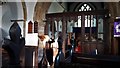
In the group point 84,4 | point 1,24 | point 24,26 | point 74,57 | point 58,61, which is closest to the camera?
point 58,61

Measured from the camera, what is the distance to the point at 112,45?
17.2 feet

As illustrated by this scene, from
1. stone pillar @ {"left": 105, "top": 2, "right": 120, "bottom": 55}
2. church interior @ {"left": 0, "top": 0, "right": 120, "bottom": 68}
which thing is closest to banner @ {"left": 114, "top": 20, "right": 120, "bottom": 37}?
church interior @ {"left": 0, "top": 0, "right": 120, "bottom": 68}

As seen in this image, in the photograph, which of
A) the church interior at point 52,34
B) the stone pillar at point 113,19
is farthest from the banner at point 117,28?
the stone pillar at point 113,19

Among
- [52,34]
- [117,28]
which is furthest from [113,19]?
[52,34]

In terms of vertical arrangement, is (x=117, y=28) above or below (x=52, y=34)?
above

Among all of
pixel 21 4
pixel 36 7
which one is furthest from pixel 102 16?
pixel 21 4

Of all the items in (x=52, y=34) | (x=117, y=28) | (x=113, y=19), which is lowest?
(x=52, y=34)

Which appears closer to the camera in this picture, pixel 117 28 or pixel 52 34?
pixel 117 28

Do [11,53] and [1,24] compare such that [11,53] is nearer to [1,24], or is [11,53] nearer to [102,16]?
[1,24]

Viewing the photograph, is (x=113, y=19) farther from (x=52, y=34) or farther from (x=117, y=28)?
(x=52, y=34)

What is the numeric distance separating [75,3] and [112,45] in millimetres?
6912

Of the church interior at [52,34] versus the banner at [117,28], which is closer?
the church interior at [52,34]

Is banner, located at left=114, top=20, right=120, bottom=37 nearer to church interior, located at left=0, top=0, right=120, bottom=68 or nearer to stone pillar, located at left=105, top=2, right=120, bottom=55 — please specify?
church interior, located at left=0, top=0, right=120, bottom=68

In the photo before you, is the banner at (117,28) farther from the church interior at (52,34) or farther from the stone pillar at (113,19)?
the stone pillar at (113,19)
